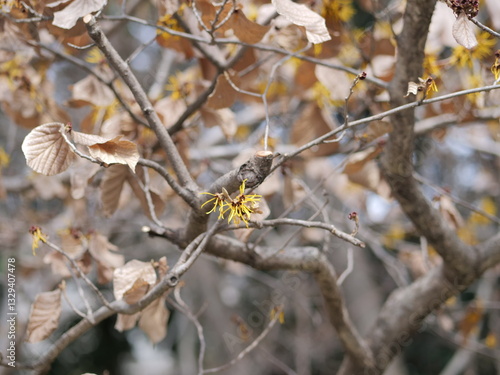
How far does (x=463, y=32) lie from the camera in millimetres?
852

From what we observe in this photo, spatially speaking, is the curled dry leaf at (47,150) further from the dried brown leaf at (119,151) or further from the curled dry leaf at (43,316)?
the curled dry leaf at (43,316)

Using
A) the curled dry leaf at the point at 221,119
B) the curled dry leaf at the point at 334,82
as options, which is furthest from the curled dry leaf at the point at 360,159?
the curled dry leaf at the point at 221,119

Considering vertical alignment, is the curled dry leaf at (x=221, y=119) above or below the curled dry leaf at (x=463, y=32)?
below

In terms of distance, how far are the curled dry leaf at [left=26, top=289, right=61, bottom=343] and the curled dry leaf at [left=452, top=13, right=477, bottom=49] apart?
946 millimetres

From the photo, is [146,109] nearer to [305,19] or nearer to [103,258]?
[305,19]

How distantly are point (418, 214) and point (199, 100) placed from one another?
661mm

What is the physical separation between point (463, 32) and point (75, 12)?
0.68 meters

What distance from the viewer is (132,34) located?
156 inches

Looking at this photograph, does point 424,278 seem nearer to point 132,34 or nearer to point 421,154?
point 421,154

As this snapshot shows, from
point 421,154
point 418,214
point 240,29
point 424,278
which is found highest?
point 240,29

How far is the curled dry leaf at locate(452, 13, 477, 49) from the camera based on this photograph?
33.3 inches

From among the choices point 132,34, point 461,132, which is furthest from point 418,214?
point 132,34

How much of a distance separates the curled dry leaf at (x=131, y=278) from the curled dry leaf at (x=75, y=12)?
0.47 m

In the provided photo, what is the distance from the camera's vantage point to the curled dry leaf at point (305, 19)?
0.98m
